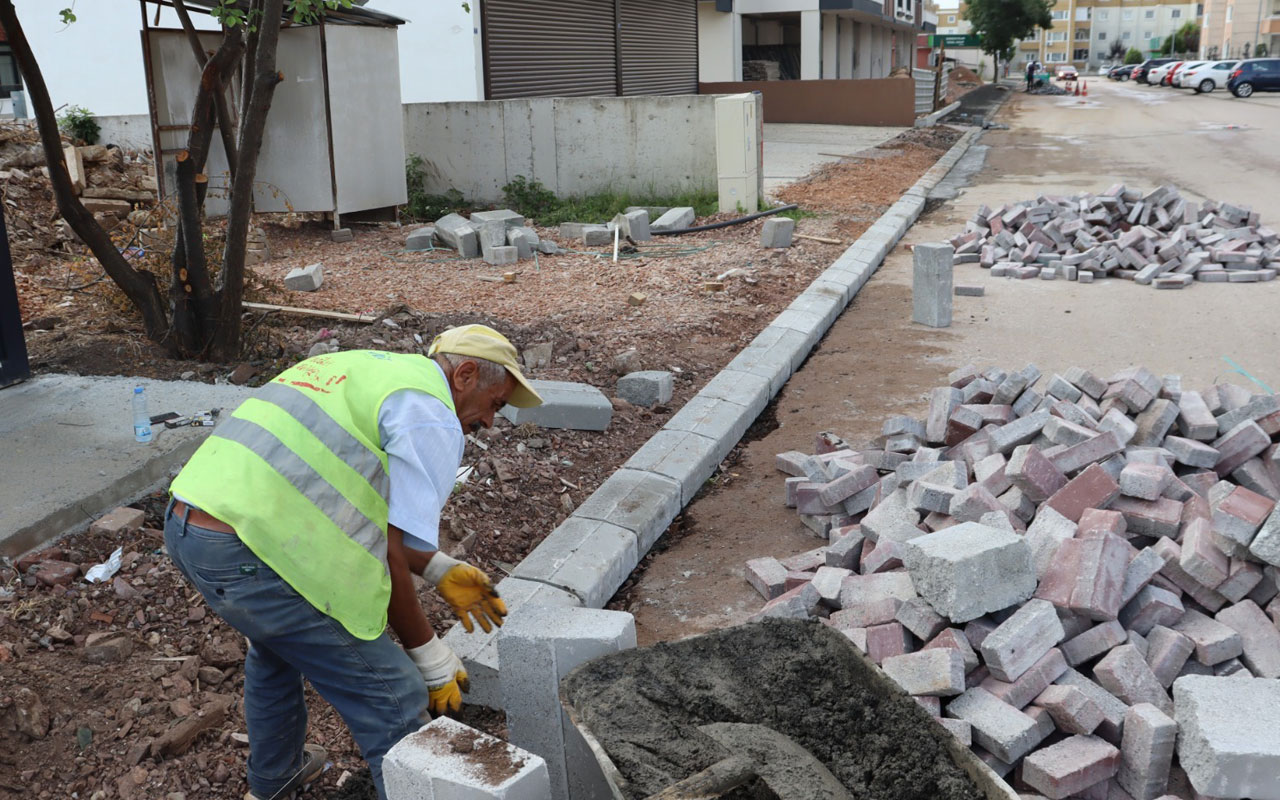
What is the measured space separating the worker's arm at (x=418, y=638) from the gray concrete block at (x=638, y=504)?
66.9 inches

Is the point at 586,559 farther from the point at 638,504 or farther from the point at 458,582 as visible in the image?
the point at 458,582

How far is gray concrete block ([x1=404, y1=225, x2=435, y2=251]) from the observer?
39.0ft

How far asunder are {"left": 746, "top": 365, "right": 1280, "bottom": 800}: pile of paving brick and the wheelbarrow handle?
0.96 m

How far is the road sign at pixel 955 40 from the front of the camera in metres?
66.3

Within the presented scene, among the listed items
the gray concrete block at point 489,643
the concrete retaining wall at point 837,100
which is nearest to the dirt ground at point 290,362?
the gray concrete block at point 489,643

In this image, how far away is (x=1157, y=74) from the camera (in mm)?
63469

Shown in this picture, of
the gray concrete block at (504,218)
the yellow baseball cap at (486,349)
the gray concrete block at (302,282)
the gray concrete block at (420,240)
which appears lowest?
the gray concrete block at (302,282)

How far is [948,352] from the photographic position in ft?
26.3

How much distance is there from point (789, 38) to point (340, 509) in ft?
124

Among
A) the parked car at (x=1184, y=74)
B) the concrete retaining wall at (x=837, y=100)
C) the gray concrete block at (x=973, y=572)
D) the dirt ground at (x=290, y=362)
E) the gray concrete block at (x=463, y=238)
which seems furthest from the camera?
the parked car at (x=1184, y=74)

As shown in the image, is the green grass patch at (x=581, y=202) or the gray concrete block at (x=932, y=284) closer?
the gray concrete block at (x=932, y=284)

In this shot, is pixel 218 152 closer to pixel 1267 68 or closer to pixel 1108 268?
pixel 1108 268

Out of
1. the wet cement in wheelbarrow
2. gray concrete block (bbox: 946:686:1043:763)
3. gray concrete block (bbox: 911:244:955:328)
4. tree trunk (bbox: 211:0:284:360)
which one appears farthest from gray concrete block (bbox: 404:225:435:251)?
gray concrete block (bbox: 946:686:1043:763)

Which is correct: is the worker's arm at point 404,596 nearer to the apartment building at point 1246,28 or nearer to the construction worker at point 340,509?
the construction worker at point 340,509
